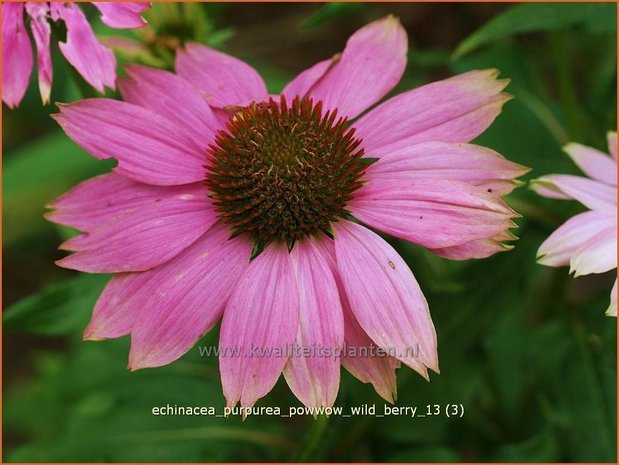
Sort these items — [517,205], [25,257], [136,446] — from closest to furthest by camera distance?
[517,205] → [136,446] → [25,257]

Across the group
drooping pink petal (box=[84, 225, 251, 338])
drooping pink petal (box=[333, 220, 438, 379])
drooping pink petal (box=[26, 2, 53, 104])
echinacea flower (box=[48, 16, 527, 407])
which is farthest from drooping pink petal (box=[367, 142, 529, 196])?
drooping pink petal (box=[26, 2, 53, 104])

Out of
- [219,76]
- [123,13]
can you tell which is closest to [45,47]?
[123,13]

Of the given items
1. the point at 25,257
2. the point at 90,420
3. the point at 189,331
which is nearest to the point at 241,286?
the point at 189,331

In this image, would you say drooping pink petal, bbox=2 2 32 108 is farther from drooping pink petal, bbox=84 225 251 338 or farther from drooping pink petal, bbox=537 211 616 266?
drooping pink petal, bbox=537 211 616 266

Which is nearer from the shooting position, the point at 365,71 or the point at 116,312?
the point at 116,312

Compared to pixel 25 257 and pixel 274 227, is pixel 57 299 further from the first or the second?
pixel 25 257

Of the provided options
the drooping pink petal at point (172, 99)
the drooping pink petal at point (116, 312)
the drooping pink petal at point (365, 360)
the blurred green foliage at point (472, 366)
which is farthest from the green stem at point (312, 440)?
the drooping pink petal at point (172, 99)

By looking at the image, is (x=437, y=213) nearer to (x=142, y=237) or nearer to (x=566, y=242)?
(x=566, y=242)
